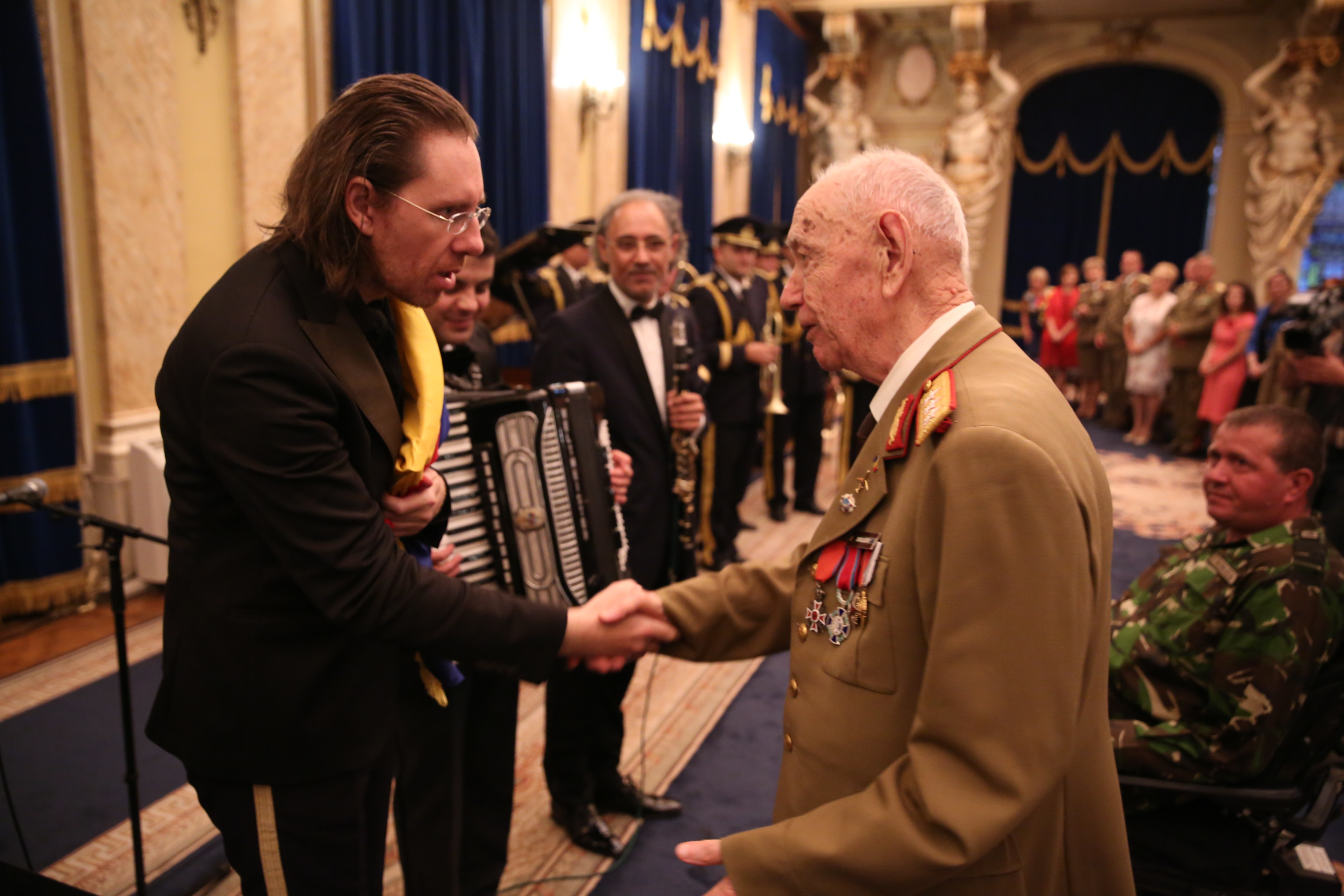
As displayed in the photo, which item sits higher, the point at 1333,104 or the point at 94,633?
the point at 1333,104

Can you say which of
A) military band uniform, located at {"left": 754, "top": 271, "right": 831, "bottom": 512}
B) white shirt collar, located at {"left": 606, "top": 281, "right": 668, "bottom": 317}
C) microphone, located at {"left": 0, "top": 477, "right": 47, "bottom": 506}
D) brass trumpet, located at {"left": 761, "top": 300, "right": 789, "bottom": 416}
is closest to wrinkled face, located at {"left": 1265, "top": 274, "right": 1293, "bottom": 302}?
military band uniform, located at {"left": 754, "top": 271, "right": 831, "bottom": 512}

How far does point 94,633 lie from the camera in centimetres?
355

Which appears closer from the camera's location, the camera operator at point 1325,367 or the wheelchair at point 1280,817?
the wheelchair at point 1280,817

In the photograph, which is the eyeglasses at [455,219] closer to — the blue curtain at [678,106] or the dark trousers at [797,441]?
the dark trousers at [797,441]

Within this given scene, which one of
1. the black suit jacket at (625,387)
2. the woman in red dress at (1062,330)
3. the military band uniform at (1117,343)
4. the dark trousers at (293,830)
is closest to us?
the dark trousers at (293,830)

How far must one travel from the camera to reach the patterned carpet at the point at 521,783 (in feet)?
7.79

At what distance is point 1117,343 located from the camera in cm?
992

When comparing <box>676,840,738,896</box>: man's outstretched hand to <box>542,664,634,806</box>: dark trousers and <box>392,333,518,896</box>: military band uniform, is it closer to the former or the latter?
<box>392,333,518,896</box>: military band uniform

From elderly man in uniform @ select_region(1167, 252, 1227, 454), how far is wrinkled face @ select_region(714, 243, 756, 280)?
526 centimetres

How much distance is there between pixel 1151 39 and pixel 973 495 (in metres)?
13.6

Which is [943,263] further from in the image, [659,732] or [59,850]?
[59,850]

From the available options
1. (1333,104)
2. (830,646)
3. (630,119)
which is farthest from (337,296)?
(1333,104)

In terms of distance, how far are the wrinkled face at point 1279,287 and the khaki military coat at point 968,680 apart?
7.45 m

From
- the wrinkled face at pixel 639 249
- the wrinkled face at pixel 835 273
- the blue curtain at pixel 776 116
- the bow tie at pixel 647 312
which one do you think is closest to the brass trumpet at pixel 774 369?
the bow tie at pixel 647 312
